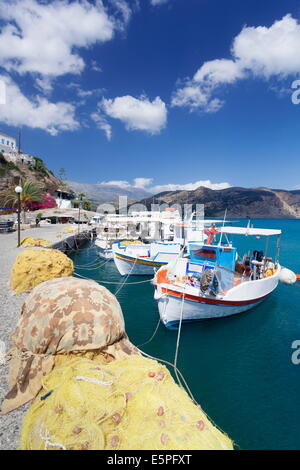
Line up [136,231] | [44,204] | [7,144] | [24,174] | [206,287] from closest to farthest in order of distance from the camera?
[206,287] → [136,231] → [44,204] → [24,174] → [7,144]

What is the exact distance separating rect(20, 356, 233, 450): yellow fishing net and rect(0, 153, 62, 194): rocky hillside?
59.9 m

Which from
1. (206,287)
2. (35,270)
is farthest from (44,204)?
(206,287)

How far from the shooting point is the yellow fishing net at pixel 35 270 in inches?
334

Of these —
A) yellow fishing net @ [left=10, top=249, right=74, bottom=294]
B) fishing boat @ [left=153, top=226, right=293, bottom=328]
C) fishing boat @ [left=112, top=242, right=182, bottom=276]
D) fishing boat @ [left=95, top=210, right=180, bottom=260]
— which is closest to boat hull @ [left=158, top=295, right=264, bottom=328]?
fishing boat @ [left=153, top=226, right=293, bottom=328]

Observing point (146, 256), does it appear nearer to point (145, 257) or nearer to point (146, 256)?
point (146, 256)

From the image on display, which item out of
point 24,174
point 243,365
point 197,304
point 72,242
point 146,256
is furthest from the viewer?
point 24,174

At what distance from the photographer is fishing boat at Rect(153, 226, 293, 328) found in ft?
31.7

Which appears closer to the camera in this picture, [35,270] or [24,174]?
[35,270]

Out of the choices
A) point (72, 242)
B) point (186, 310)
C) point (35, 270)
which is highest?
point (35, 270)

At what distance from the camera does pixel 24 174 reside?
204 feet

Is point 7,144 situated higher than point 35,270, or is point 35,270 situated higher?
point 7,144

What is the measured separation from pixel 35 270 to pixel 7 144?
87.6m

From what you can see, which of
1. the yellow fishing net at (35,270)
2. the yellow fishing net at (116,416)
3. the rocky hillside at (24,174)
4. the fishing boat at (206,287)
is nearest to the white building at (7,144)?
the rocky hillside at (24,174)

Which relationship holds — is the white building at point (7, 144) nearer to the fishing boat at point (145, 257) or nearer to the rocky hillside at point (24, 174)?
the rocky hillside at point (24, 174)
